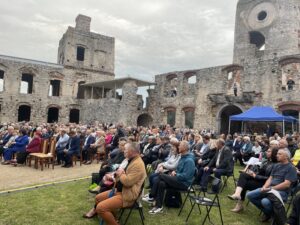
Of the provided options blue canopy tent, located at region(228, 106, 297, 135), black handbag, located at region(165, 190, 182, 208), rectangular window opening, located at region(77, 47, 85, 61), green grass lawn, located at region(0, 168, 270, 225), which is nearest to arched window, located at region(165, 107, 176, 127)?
blue canopy tent, located at region(228, 106, 297, 135)

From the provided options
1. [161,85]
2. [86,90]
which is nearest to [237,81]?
[161,85]

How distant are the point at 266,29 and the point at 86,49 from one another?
18.2 metres

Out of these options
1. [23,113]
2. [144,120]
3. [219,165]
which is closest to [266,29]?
[144,120]

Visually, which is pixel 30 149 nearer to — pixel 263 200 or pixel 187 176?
pixel 187 176

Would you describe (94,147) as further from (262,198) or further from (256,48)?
(256,48)

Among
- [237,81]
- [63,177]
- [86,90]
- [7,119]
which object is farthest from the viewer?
[86,90]

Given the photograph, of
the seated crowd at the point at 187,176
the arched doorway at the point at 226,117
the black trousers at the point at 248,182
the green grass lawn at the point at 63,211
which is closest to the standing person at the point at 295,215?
the seated crowd at the point at 187,176

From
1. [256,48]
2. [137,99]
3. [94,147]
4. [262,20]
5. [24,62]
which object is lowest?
[94,147]

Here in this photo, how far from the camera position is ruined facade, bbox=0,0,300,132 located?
1678 cm

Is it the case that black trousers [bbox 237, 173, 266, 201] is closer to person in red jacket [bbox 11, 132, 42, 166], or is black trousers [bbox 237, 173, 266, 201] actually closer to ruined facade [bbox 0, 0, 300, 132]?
person in red jacket [bbox 11, 132, 42, 166]

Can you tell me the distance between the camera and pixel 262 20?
25.2 meters

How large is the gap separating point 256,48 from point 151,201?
23.8m

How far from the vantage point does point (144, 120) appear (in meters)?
24.3

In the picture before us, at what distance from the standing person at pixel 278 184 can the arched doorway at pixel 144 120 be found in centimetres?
1860
